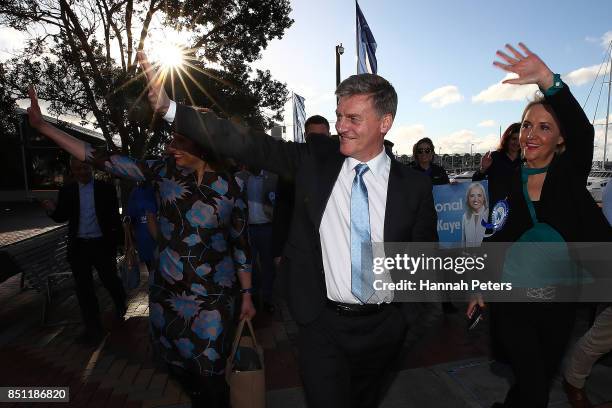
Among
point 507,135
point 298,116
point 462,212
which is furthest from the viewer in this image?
point 298,116

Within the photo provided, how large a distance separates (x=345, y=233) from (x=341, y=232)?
20mm

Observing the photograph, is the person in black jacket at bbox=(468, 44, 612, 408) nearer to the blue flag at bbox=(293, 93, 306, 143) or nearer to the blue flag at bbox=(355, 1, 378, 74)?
the blue flag at bbox=(355, 1, 378, 74)

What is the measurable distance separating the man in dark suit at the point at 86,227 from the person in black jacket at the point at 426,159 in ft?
13.8

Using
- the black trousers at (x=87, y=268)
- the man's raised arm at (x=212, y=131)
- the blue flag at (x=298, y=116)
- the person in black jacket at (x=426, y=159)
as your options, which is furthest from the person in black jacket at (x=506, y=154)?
the blue flag at (x=298, y=116)

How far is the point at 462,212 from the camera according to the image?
595 centimetres

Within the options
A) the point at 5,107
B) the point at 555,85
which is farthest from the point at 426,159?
the point at 5,107

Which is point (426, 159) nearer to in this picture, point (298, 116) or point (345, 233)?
point (345, 233)

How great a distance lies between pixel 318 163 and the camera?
2084 millimetres

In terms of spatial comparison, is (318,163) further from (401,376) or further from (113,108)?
(113,108)

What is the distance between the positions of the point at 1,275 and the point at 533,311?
589cm

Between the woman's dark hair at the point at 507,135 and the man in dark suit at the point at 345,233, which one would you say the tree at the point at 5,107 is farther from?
the man in dark suit at the point at 345,233

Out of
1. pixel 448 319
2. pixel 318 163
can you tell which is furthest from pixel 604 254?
pixel 448 319

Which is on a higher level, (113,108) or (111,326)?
(113,108)

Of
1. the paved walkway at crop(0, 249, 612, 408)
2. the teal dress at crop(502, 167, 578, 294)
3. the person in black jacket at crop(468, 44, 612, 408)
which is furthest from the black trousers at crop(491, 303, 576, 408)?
the paved walkway at crop(0, 249, 612, 408)
